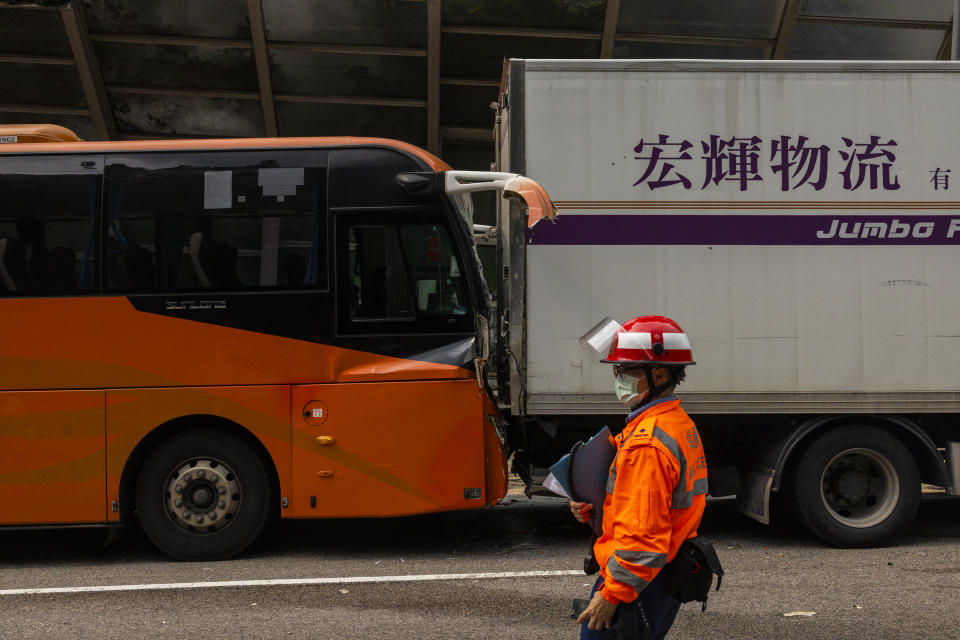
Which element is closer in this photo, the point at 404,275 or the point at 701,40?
the point at 404,275

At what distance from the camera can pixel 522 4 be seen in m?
15.2

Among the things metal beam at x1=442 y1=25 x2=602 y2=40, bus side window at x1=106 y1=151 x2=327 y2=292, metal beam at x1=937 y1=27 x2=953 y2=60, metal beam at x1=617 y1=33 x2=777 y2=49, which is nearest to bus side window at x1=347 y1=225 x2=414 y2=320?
bus side window at x1=106 y1=151 x2=327 y2=292

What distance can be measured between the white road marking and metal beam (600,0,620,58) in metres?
10.3

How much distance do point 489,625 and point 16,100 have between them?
13495 mm

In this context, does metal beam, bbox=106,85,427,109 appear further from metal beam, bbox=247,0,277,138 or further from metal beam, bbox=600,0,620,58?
metal beam, bbox=600,0,620,58

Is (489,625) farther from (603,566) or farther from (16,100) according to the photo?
(16,100)

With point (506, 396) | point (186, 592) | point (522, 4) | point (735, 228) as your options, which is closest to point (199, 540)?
point (186, 592)

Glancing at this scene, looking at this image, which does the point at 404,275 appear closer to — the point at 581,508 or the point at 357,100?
the point at 581,508

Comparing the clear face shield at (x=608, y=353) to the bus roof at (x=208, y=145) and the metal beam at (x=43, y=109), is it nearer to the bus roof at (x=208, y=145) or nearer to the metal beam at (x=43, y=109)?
the bus roof at (x=208, y=145)

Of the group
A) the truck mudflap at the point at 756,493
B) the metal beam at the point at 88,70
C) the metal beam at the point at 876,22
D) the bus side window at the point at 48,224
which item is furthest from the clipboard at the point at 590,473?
the metal beam at the point at 88,70

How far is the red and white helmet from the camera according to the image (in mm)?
3295

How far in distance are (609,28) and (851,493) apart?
31.1 ft

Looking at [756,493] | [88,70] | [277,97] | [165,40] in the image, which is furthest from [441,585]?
[88,70]

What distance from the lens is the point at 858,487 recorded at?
Result: 7.67m
